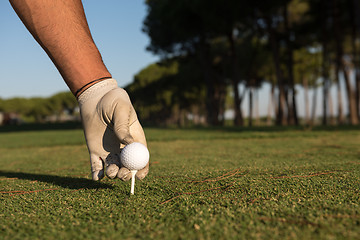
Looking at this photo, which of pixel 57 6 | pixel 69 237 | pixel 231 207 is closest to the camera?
pixel 69 237

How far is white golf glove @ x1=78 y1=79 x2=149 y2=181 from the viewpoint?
2158mm

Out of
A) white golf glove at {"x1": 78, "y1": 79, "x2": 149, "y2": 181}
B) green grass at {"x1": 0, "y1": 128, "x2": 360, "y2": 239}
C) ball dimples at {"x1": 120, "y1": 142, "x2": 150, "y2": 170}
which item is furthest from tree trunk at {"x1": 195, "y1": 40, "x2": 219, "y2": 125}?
ball dimples at {"x1": 120, "y1": 142, "x2": 150, "y2": 170}

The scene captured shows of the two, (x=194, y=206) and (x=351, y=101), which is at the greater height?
(x=351, y=101)

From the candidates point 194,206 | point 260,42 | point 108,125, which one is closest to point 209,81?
point 260,42

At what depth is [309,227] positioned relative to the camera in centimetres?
151

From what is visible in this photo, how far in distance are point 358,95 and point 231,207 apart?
19684 mm

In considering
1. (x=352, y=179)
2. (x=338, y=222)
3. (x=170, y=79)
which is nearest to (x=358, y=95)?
(x=352, y=179)

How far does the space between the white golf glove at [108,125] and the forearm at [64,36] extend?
137mm

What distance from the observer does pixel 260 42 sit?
26594 mm

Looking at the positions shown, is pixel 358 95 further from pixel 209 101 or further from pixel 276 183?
pixel 276 183

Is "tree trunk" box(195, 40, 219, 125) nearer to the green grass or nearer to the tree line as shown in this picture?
the tree line

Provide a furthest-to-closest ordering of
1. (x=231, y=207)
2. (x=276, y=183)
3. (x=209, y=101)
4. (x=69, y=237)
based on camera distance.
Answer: (x=209, y=101) < (x=276, y=183) < (x=231, y=207) < (x=69, y=237)

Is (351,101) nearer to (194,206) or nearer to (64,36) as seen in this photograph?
(194,206)

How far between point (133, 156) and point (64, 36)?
1098mm
